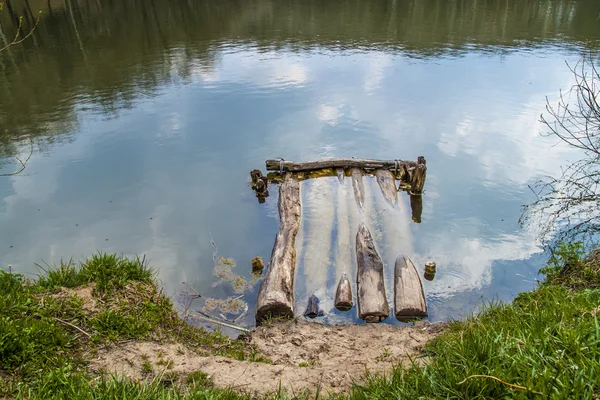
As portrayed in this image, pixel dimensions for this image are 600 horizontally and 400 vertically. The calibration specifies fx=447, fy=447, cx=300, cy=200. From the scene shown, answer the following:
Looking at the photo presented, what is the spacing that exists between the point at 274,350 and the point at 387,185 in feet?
22.9

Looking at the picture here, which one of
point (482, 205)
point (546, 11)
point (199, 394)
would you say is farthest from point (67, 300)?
point (546, 11)

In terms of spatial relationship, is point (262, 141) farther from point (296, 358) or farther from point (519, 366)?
point (519, 366)

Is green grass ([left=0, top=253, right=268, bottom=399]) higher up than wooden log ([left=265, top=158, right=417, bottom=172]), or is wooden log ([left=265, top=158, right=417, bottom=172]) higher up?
green grass ([left=0, top=253, right=268, bottom=399])

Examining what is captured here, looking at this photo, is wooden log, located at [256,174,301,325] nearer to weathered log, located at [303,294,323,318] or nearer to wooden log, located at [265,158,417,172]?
weathered log, located at [303,294,323,318]

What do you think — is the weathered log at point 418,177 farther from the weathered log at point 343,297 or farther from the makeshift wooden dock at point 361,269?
the weathered log at point 343,297

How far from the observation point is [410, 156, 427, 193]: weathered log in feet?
39.0

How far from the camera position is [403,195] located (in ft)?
40.4

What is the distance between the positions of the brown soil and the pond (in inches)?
54.0

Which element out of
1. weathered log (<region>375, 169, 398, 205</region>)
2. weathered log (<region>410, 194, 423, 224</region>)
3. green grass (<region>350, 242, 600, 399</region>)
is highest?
green grass (<region>350, 242, 600, 399</region>)

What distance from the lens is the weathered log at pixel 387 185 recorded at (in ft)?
38.3

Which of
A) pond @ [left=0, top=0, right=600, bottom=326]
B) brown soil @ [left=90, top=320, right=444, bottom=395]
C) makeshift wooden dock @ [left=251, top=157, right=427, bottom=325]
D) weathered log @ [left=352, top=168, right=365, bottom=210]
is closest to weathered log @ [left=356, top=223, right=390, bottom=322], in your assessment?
makeshift wooden dock @ [left=251, top=157, right=427, bottom=325]

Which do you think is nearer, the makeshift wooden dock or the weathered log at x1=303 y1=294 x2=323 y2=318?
the makeshift wooden dock

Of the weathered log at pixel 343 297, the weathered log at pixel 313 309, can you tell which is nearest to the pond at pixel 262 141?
the weathered log at pixel 313 309

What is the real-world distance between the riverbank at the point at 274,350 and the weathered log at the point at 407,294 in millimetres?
369
